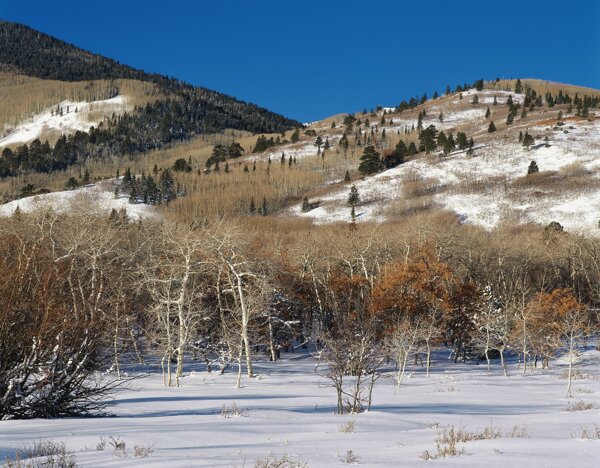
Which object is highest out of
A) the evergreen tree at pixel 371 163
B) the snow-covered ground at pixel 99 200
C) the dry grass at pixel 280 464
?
the evergreen tree at pixel 371 163

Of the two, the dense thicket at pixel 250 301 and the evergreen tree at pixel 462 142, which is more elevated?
the evergreen tree at pixel 462 142

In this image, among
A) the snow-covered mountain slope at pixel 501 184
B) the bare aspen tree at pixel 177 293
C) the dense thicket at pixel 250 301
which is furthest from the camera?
the snow-covered mountain slope at pixel 501 184

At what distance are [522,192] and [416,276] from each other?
60.5 m

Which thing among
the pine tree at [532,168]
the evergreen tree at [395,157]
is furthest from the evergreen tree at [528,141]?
the evergreen tree at [395,157]

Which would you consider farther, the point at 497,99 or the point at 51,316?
the point at 497,99

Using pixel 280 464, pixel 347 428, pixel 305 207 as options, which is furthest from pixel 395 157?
pixel 280 464

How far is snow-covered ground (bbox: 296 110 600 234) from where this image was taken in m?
85.2

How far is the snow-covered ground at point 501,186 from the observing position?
280 feet

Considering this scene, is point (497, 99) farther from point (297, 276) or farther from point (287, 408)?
point (287, 408)

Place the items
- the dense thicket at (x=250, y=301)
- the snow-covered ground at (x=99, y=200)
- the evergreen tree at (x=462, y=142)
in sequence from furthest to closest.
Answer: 1. the evergreen tree at (x=462, y=142)
2. the snow-covered ground at (x=99, y=200)
3. the dense thicket at (x=250, y=301)

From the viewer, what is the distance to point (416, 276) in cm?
4175

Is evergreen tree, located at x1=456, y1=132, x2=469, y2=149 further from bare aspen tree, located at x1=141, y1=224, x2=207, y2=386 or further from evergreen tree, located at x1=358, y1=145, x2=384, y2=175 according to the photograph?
bare aspen tree, located at x1=141, y1=224, x2=207, y2=386

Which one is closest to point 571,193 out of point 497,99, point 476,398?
point 476,398

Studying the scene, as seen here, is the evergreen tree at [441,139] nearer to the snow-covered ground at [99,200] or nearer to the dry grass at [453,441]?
the snow-covered ground at [99,200]
